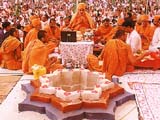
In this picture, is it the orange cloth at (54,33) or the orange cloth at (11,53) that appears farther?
the orange cloth at (54,33)

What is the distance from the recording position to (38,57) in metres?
5.97

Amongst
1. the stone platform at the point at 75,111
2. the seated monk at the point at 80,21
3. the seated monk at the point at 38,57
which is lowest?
the stone platform at the point at 75,111

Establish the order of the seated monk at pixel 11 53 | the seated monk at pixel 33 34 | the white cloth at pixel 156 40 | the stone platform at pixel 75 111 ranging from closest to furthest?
the stone platform at pixel 75 111
the seated monk at pixel 11 53
the seated monk at pixel 33 34
the white cloth at pixel 156 40

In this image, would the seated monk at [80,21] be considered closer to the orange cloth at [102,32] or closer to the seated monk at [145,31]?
the orange cloth at [102,32]

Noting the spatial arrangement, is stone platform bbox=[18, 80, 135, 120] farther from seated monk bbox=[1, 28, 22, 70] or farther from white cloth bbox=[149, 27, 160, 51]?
white cloth bbox=[149, 27, 160, 51]

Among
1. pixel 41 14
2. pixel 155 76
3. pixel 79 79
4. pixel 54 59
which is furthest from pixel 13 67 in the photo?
pixel 41 14

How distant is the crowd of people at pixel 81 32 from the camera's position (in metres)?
6.00

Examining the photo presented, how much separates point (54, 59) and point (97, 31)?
200cm

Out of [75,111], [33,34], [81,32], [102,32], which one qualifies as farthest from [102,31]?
[75,111]

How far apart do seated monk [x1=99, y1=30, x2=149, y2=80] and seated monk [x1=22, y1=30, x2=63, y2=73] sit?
81cm

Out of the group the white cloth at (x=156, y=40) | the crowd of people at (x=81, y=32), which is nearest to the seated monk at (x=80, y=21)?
the crowd of people at (x=81, y=32)

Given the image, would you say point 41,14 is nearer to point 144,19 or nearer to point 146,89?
point 144,19

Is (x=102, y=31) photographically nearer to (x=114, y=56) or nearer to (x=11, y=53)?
(x=114, y=56)

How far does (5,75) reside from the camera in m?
6.21
